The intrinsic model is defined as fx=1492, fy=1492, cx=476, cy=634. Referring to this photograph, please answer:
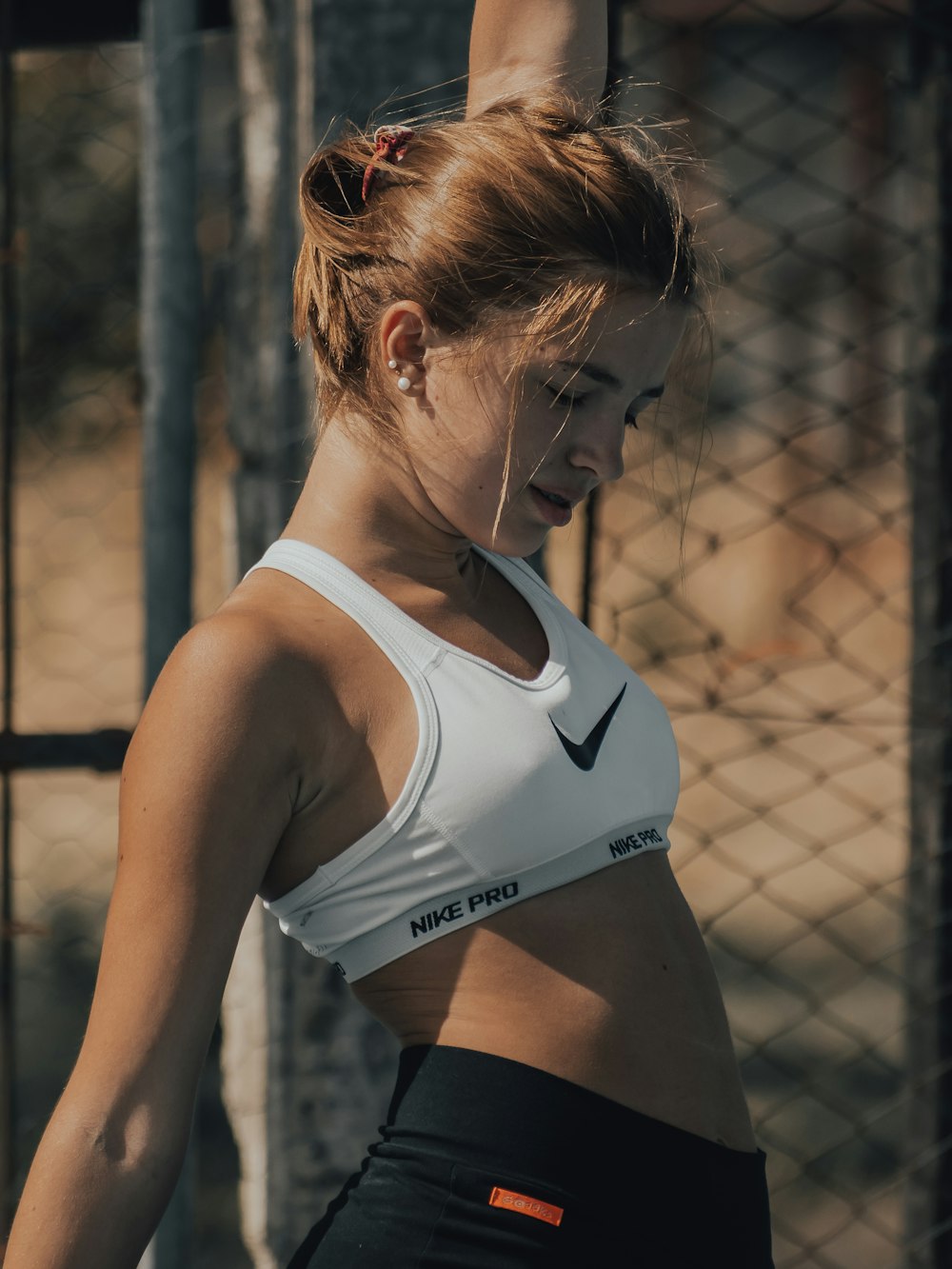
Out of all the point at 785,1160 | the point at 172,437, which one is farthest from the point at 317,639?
the point at 785,1160

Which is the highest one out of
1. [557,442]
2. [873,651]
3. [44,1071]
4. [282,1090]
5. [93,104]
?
[557,442]

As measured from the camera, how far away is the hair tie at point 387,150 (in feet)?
3.97

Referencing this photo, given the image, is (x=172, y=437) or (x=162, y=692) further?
(x=172, y=437)

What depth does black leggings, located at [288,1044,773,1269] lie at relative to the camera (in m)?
1.10

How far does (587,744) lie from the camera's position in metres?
1.17

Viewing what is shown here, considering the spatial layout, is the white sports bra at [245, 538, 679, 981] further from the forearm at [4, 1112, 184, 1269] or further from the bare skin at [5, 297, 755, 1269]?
the forearm at [4, 1112, 184, 1269]

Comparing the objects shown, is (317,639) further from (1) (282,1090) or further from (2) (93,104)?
(2) (93,104)

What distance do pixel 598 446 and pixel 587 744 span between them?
232 millimetres

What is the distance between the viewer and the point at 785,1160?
3.55 m

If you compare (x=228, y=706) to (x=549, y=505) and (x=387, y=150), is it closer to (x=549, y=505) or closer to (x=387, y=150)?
(x=549, y=505)

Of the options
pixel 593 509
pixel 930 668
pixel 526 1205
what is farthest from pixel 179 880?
pixel 930 668

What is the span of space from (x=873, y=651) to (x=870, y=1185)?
512 centimetres

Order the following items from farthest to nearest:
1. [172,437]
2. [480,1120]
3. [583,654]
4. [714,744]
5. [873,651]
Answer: [873,651]
[714,744]
[172,437]
[583,654]
[480,1120]

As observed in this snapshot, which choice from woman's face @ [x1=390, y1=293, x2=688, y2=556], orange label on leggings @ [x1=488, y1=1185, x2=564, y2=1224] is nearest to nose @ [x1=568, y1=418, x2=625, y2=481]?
woman's face @ [x1=390, y1=293, x2=688, y2=556]
